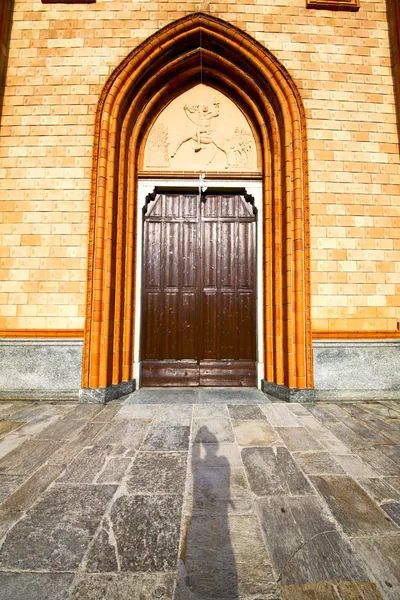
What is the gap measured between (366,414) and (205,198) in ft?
14.0

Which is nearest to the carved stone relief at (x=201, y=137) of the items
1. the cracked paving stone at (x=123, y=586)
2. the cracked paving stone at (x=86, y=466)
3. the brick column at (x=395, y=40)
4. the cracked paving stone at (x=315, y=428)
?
the brick column at (x=395, y=40)

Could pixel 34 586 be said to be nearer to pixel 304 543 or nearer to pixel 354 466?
pixel 304 543

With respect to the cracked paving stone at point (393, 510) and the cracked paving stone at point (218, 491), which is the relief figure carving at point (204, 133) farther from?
the cracked paving stone at point (393, 510)

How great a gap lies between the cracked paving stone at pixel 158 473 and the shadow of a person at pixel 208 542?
0.39 ft

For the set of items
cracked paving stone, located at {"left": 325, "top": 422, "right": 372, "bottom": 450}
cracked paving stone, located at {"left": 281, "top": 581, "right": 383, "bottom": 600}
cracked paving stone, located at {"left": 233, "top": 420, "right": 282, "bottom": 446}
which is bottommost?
cracked paving stone, located at {"left": 281, "top": 581, "right": 383, "bottom": 600}

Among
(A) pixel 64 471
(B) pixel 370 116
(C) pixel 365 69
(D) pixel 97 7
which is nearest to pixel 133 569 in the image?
(A) pixel 64 471

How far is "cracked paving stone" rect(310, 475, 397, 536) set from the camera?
5.23ft

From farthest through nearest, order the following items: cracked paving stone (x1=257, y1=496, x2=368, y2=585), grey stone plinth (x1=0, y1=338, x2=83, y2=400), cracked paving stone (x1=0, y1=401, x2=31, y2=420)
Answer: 1. grey stone plinth (x1=0, y1=338, x2=83, y2=400)
2. cracked paving stone (x1=0, y1=401, x2=31, y2=420)
3. cracked paving stone (x1=257, y1=496, x2=368, y2=585)

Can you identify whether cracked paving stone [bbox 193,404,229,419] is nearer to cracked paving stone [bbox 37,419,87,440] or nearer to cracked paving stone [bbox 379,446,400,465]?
cracked paving stone [bbox 37,419,87,440]

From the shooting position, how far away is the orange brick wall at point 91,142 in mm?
4406

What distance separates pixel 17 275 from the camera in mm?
4387

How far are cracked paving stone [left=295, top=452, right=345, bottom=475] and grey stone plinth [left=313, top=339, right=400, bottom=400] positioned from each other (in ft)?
6.42

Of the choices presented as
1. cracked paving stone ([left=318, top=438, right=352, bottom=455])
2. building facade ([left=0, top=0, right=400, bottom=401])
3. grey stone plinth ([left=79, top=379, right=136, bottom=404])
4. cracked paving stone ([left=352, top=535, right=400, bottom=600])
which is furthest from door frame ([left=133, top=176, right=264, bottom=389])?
cracked paving stone ([left=352, top=535, right=400, bottom=600])

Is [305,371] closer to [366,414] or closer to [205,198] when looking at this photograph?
[366,414]
